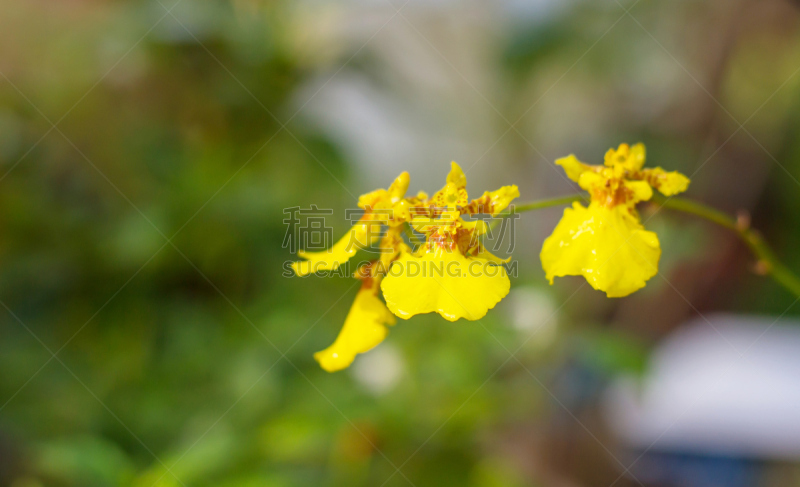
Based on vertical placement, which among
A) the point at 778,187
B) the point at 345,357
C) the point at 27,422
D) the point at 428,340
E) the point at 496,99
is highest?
the point at 778,187

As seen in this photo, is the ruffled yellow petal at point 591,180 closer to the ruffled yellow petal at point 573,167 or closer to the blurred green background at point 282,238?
the ruffled yellow petal at point 573,167

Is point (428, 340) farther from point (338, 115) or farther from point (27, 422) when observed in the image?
point (338, 115)

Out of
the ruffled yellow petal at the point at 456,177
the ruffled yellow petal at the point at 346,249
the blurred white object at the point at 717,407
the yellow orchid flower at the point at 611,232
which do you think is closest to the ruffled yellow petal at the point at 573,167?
the yellow orchid flower at the point at 611,232

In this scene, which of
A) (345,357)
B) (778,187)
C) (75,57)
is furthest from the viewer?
(778,187)

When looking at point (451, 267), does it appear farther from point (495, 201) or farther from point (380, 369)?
point (380, 369)

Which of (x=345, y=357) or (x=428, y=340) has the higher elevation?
(x=345, y=357)

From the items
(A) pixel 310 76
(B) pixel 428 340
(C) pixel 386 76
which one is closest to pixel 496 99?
(C) pixel 386 76

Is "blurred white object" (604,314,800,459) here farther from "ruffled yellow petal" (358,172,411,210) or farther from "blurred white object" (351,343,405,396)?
"ruffled yellow petal" (358,172,411,210)

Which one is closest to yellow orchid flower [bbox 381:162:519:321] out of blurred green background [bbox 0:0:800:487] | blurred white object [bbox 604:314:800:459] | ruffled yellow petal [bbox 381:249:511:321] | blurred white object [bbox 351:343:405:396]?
ruffled yellow petal [bbox 381:249:511:321]
